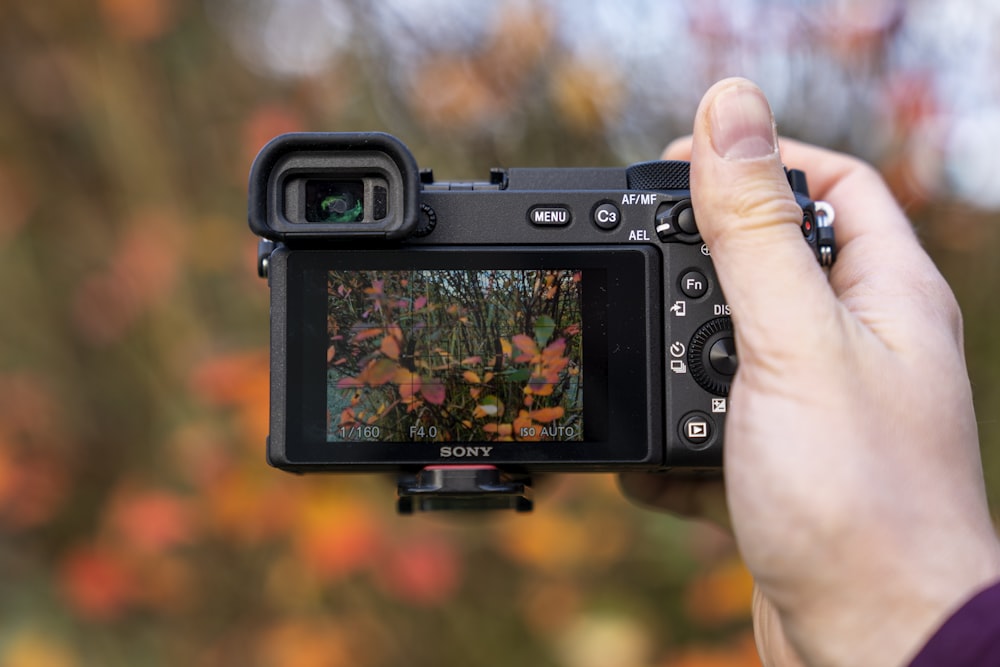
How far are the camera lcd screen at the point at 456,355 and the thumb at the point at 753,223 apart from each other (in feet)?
0.75

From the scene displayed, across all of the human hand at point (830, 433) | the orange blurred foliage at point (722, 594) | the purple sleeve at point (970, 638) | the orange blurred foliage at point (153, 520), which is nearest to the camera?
the purple sleeve at point (970, 638)

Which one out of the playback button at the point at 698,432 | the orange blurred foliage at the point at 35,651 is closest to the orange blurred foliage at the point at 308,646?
the orange blurred foliage at the point at 35,651

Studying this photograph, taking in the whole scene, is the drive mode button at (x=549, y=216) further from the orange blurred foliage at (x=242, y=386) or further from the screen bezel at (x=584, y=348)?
the orange blurred foliage at (x=242, y=386)

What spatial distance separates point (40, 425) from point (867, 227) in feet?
8.94

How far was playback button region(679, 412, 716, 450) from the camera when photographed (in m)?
1.19

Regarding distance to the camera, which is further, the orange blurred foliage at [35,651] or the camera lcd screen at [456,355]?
the orange blurred foliage at [35,651]

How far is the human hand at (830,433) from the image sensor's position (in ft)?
3.18

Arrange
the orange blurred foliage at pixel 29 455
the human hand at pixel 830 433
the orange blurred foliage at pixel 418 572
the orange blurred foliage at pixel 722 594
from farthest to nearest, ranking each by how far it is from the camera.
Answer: the orange blurred foliage at pixel 29 455, the orange blurred foliage at pixel 418 572, the orange blurred foliage at pixel 722 594, the human hand at pixel 830 433

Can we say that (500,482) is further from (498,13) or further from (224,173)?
(224,173)

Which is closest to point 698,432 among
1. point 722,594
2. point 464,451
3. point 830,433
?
point 830,433

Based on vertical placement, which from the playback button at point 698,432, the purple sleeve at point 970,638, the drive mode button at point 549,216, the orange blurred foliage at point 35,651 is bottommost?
the orange blurred foliage at point 35,651

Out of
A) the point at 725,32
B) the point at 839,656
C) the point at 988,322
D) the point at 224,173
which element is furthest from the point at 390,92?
the point at 839,656

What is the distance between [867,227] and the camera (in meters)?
1.36

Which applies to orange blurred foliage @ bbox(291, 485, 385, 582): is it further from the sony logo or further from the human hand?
the human hand
